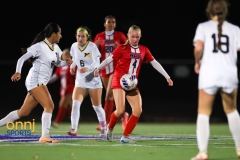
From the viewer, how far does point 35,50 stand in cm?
961

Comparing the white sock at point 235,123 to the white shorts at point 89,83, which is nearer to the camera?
the white sock at point 235,123

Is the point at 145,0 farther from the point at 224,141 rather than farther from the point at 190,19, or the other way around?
the point at 224,141

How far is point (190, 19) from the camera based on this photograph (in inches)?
1032

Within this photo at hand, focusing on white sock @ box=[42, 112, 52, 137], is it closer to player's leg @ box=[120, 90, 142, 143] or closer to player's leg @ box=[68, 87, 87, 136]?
player's leg @ box=[120, 90, 142, 143]

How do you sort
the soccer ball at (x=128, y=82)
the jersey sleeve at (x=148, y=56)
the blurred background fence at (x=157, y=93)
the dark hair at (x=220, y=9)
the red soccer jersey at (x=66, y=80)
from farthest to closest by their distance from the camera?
the blurred background fence at (x=157, y=93), the red soccer jersey at (x=66, y=80), the jersey sleeve at (x=148, y=56), the soccer ball at (x=128, y=82), the dark hair at (x=220, y=9)

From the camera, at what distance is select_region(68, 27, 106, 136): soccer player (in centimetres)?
1123

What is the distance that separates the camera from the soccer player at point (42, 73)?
949 cm

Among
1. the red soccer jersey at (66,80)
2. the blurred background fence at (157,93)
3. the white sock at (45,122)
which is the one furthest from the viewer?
the blurred background fence at (157,93)

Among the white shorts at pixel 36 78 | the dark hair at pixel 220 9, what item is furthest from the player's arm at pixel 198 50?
the white shorts at pixel 36 78

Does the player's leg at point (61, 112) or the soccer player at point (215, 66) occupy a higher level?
the soccer player at point (215, 66)

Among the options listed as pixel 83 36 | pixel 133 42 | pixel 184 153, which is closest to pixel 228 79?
pixel 184 153

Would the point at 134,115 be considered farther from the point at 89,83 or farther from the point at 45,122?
the point at 89,83

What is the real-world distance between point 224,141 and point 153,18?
16.2 meters

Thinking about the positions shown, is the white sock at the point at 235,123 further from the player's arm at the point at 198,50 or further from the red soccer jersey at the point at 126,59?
the red soccer jersey at the point at 126,59
